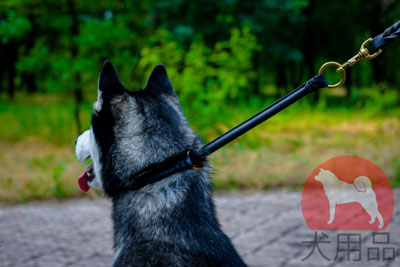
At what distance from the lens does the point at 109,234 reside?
4973mm

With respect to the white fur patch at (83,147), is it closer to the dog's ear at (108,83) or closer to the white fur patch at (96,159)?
the white fur patch at (96,159)

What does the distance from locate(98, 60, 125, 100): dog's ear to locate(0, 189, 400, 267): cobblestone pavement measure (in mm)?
1368

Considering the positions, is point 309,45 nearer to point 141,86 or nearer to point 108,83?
point 141,86

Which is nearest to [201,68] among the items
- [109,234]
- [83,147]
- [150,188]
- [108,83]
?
[109,234]

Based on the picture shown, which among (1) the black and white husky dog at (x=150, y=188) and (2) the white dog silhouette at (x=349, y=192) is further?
(2) the white dog silhouette at (x=349, y=192)

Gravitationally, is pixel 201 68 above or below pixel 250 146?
above

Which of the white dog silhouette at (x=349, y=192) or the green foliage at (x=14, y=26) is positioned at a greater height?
the green foliage at (x=14, y=26)

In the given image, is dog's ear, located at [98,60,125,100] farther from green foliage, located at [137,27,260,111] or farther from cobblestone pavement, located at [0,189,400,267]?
green foliage, located at [137,27,260,111]

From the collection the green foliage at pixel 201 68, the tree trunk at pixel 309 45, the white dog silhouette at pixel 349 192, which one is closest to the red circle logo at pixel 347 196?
the white dog silhouette at pixel 349 192

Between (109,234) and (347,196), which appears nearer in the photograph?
(109,234)

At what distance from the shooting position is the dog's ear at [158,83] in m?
2.54

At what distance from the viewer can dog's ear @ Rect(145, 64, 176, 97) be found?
254 centimetres

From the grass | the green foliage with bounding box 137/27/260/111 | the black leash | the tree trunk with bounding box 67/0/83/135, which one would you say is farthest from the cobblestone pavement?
the tree trunk with bounding box 67/0/83/135

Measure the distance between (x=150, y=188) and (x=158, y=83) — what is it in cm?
74
